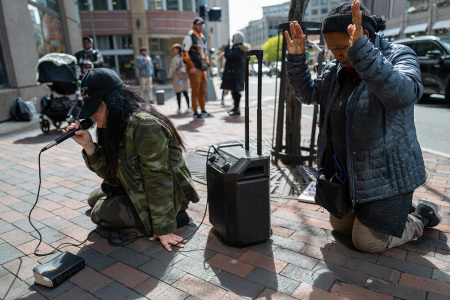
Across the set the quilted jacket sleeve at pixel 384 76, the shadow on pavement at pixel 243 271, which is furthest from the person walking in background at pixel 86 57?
the quilted jacket sleeve at pixel 384 76

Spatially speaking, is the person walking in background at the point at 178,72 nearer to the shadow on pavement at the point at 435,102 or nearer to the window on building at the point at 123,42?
the shadow on pavement at the point at 435,102

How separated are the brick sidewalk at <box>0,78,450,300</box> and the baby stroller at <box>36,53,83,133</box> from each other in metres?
3.60

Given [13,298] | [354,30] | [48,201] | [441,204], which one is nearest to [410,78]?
[354,30]

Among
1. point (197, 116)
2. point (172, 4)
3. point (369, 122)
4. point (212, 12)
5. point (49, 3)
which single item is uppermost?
point (172, 4)

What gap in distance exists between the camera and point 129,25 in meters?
28.7

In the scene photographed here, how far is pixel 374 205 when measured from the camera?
2209mm

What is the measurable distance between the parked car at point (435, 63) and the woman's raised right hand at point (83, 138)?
30.4ft

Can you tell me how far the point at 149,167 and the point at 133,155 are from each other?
0.16m

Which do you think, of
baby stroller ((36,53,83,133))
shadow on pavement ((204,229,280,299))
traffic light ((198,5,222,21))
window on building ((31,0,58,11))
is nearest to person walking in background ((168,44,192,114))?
traffic light ((198,5,222,21))

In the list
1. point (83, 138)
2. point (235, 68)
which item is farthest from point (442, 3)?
point (83, 138)

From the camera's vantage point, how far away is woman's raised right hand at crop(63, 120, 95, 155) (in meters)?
2.42

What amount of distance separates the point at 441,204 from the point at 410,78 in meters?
1.76

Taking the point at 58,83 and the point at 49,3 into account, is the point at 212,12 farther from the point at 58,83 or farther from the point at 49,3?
the point at 58,83

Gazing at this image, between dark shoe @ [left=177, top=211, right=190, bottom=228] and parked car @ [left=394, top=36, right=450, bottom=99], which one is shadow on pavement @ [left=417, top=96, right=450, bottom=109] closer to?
parked car @ [left=394, top=36, right=450, bottom=99]
